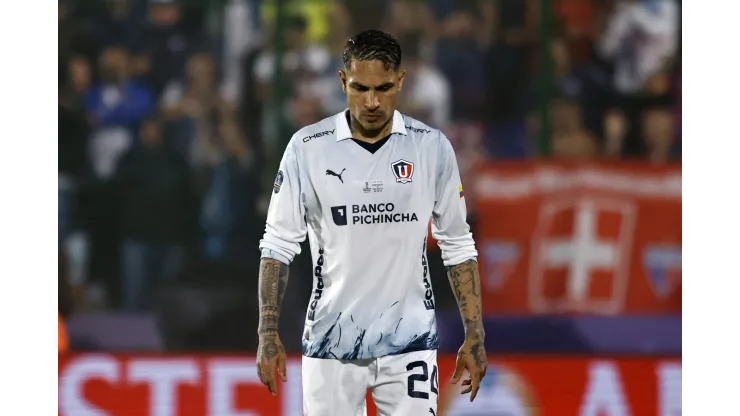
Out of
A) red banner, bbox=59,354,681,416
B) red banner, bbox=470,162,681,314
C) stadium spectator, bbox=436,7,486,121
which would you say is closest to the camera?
red banner, bbox=59,354,681,416

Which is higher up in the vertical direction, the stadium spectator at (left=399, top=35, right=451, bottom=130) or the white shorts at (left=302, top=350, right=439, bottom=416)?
the stadium spectator at (left=399, top=35, right=451, bottom=130)

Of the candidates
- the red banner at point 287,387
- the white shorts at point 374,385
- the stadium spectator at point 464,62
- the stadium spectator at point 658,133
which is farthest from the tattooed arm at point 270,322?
the stadium spectator at point 658,133

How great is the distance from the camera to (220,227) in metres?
6.74

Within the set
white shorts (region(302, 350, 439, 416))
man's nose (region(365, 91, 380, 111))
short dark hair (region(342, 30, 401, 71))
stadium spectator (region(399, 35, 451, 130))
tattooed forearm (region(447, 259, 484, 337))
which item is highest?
stadium spectator (region(399, 35, 451, 130))

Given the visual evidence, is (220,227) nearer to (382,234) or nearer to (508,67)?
(508,67)

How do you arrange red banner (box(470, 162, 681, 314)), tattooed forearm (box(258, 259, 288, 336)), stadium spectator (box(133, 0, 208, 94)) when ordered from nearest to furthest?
tattooed forearm (box(258, 259, 288, 336)) → red banner (box(470, 162, 681, 314)) → stadium spectator (box(133, 0, 208, 94))

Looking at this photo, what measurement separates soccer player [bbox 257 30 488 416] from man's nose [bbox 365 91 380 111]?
0.08 feet

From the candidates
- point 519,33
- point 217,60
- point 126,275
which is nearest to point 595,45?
point 519,33

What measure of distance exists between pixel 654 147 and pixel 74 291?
4.02 meters

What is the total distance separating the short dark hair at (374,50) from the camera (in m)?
3.33

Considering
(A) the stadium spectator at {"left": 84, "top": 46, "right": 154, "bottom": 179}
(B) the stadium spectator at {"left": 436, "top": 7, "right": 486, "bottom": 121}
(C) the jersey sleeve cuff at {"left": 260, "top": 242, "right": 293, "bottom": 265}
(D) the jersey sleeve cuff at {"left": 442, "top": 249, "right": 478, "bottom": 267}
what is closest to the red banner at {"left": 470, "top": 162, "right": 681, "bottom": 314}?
(B) the stadium spectator at {"left": 436, "top": 7, "right": 486, "bottom": 121}

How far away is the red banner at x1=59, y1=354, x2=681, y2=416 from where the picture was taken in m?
6.08

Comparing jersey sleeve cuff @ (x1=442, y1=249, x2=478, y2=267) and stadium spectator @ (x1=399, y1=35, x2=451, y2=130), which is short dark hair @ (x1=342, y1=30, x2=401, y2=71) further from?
stadium spectator @ (x1=399, y1=35, x2=451, y2=130)

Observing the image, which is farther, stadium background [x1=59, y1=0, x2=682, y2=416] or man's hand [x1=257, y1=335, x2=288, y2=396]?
stadium background [x1=59, y1=0, x2=682, y2=416]
